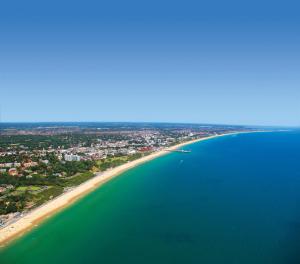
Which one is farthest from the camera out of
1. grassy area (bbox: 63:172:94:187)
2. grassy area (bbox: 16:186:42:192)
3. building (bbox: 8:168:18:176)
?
building (bbox: 8:168:18:176)

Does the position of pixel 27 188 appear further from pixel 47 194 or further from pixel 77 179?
pixel 77 179

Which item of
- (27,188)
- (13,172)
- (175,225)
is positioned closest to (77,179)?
(27,188)

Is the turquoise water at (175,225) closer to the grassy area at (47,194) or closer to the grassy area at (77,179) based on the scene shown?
the grassy area at (47,194)

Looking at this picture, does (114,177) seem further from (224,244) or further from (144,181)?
(224,244)

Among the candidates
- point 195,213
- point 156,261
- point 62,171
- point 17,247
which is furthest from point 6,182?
point 156,261

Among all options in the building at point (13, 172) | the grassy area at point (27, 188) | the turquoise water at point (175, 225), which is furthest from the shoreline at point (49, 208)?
the building at point (13, 172)

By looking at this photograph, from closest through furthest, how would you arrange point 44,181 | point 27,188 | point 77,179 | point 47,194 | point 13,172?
1. point 47,194
2. point 27,188
3. point 44,181
4. point 77,179
5. point 13,172

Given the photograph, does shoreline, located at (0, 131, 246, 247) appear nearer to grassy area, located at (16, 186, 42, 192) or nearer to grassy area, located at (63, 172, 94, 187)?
grassy area, located at (63, 172, 94, 187)

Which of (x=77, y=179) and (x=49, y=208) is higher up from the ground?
(x=77, y=179)

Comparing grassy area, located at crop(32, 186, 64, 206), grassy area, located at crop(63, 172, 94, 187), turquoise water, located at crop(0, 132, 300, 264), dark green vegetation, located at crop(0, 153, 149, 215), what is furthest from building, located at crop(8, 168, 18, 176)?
turquoise water, located at crop(0, 132, 300, 264)
